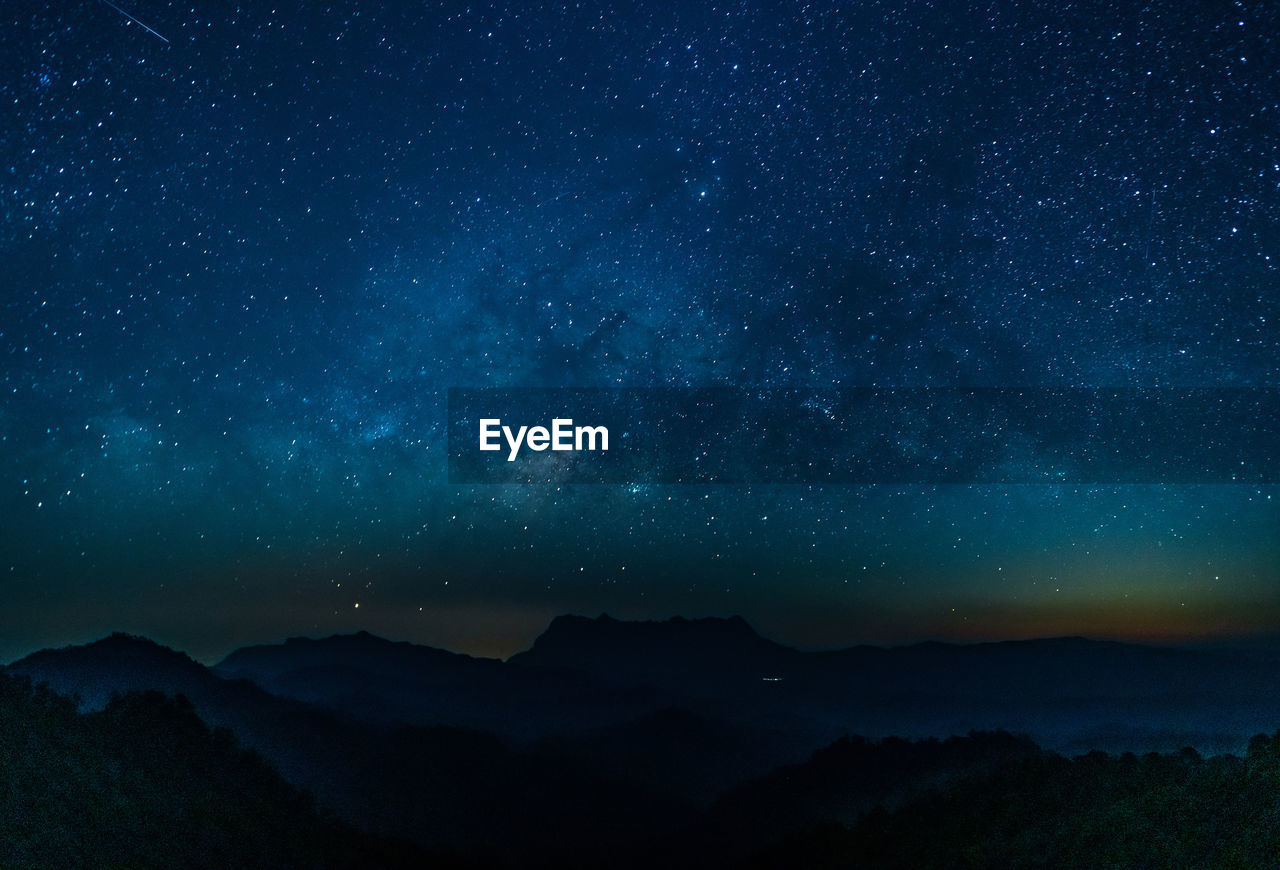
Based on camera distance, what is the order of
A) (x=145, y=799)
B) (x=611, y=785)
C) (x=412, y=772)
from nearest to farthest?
(x=145, y=799) < (x=412, y=772) < (x=611, y=785)

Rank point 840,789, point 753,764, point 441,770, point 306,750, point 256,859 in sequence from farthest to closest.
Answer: point 753,764 → point 441,770 → point 306,750 → point 840,789 → point 256,859

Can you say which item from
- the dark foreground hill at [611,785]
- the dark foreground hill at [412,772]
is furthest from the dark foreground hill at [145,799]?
the dark foreground hill at [412,772]

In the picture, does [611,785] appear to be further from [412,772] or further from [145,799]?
[145,799]

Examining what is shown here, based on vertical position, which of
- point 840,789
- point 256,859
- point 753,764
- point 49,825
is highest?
point 49,825

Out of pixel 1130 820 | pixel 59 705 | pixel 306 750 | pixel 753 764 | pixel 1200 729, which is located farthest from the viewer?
pixel 1200 729

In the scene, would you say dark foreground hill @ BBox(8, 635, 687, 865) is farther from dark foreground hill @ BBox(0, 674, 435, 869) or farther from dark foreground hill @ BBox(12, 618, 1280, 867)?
dark foreground hill @ BBox(0, 674, 435, 869)

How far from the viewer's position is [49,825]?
50.1 metres

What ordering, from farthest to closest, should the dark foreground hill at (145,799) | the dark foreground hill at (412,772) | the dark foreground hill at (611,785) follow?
1. the dark foreground hill at (412,772)
2. the dark foreground hill at (145,799)
3. the dark foreground hill at (611,785)

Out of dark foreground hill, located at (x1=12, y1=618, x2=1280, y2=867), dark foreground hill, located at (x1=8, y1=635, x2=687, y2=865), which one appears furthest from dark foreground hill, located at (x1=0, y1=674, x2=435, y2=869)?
dark foreground hill, located at (x1=8, y1=635, x2=687, y2=865)

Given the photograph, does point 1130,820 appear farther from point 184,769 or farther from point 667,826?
point 667,826

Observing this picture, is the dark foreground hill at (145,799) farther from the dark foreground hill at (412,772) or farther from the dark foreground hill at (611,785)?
the dark foreground hill at (412,772)

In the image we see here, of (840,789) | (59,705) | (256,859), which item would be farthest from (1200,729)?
(59,705)

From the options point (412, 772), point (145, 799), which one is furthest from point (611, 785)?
point (145, 799)

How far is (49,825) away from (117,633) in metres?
113
